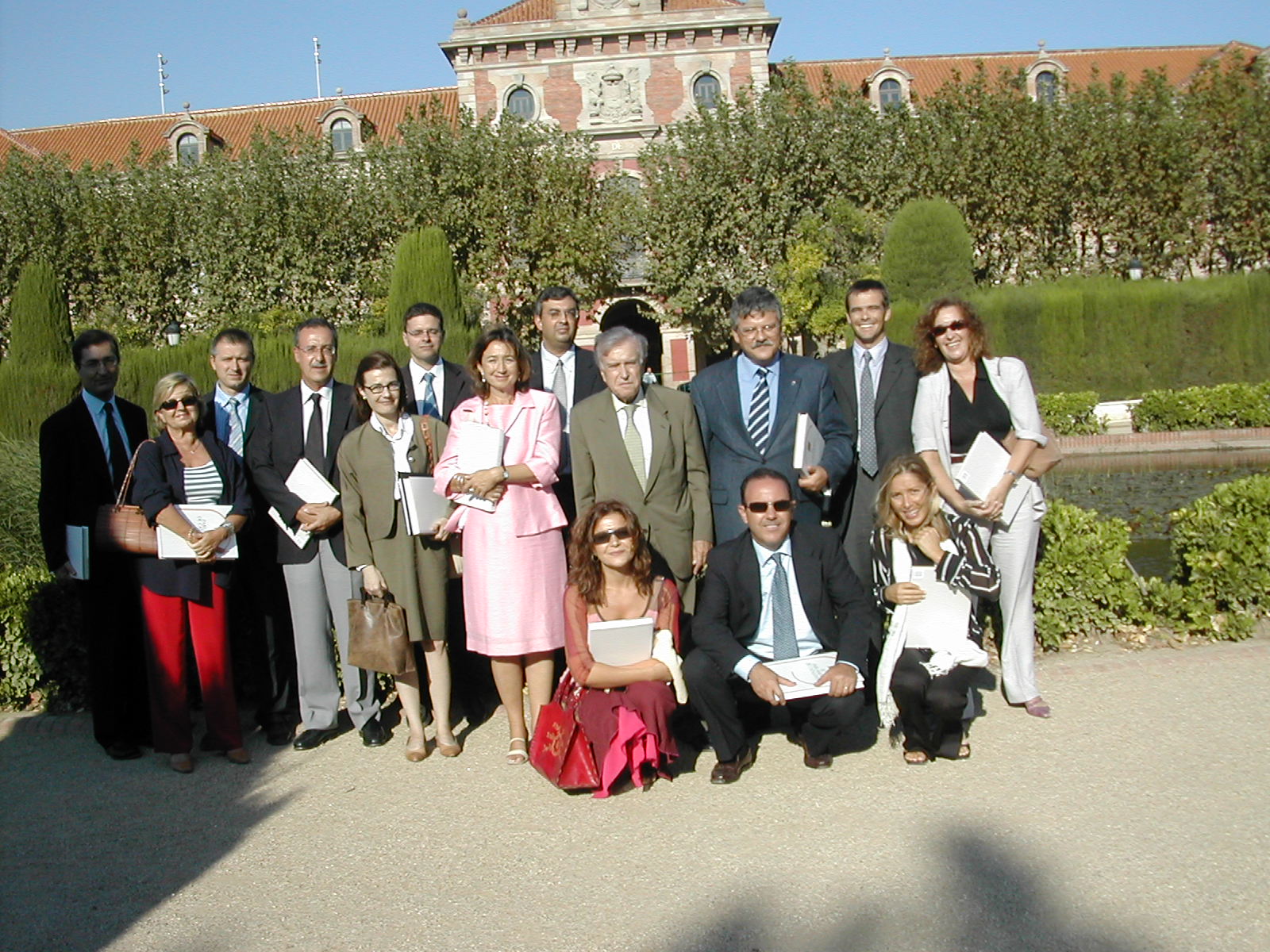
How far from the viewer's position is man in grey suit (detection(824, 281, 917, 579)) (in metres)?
5.07

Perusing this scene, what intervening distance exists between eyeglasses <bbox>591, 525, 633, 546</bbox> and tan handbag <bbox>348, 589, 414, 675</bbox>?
38.9 inches

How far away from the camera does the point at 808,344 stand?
2970 cm

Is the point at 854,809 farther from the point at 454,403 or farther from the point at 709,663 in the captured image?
the point at 454,403

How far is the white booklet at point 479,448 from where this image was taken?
4.63 m

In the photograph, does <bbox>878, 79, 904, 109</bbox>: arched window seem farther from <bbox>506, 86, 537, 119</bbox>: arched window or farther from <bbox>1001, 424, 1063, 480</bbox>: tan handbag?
<bbox>1001, 424, 1063, 480</bbox>: tan handbag

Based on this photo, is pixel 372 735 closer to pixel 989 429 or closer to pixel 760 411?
pixel 760 411

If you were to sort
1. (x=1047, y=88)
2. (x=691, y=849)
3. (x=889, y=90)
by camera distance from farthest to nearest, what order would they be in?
(x=889, y=90), (x=1047, y=88), (x=691, y=849)

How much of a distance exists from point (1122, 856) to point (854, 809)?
0.91 m

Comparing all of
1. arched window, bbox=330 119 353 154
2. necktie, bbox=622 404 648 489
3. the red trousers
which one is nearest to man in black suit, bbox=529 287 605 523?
necktie, bbox=622 404 648 489

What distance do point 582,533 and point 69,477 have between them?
8.01 feet

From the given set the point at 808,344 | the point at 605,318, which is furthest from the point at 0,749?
the point at 605,318

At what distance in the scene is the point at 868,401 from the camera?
16.9 feet

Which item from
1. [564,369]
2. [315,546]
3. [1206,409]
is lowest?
A: [1206,409]

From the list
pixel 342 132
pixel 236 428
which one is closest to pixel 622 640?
pixel 236 428
